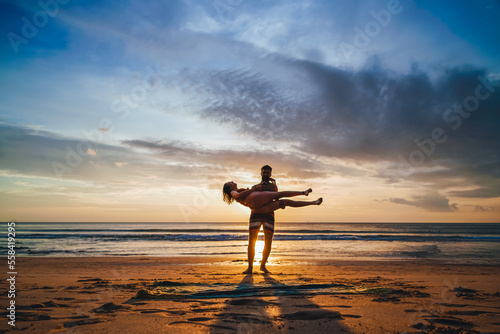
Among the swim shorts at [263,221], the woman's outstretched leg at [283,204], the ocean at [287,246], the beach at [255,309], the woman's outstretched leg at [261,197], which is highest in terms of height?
the woman's outstretched leg at [261,197]

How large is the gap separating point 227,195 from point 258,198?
40.3 inches

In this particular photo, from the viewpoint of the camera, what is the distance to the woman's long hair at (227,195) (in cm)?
828

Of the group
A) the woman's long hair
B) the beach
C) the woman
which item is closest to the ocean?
the woman's long hair

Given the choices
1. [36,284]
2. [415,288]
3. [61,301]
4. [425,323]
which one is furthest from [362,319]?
[36,284]

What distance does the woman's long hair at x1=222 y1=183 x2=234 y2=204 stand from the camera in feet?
27.2

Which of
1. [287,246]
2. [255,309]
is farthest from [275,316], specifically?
[287,246]

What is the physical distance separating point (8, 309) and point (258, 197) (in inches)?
201

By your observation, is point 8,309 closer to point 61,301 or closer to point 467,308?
point 61,301

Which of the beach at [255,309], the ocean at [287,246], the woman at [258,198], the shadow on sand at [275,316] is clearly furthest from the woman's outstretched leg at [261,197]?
the ocean at [287,246]

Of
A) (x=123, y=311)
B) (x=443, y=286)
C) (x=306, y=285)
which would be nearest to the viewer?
(x=123, y=311)

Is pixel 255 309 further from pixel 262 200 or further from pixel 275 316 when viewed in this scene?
pixel 262 200

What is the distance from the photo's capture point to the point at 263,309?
4328 millimetres

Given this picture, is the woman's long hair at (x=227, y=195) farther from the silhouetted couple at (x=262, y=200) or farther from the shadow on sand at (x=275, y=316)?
the shadow on sand at (x=275, y=316)

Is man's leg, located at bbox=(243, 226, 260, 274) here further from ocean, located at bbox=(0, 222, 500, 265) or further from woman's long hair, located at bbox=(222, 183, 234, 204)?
ocean, located at bbox=(0, 222, 500, 265)
